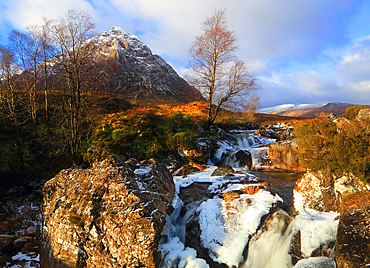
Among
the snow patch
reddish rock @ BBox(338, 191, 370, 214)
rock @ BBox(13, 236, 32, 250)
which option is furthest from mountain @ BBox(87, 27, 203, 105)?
reddish rock @ BBox(338, 191, 370, 214)

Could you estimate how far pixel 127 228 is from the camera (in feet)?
14.4

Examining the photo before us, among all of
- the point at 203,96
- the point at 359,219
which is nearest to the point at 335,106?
the point at 203,96

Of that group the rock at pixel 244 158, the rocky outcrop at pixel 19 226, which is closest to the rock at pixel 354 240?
the rock at pixel 244 158

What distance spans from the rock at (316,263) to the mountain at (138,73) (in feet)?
164

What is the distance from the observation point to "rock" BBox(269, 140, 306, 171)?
11484 mm

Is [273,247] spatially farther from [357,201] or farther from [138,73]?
[138,73]

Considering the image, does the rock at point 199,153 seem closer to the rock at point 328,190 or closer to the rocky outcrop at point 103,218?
the rock at point 328,190

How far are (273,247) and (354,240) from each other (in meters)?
1.74

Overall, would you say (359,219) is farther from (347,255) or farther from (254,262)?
(254,262)

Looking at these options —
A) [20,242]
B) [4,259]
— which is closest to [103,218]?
[4,259]

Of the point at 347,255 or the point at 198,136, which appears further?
the point at 198,136

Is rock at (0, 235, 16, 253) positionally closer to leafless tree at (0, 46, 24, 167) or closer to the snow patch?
the snow patch

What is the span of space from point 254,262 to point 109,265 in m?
3.53

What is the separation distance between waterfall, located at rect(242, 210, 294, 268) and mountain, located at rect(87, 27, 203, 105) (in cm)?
4920
